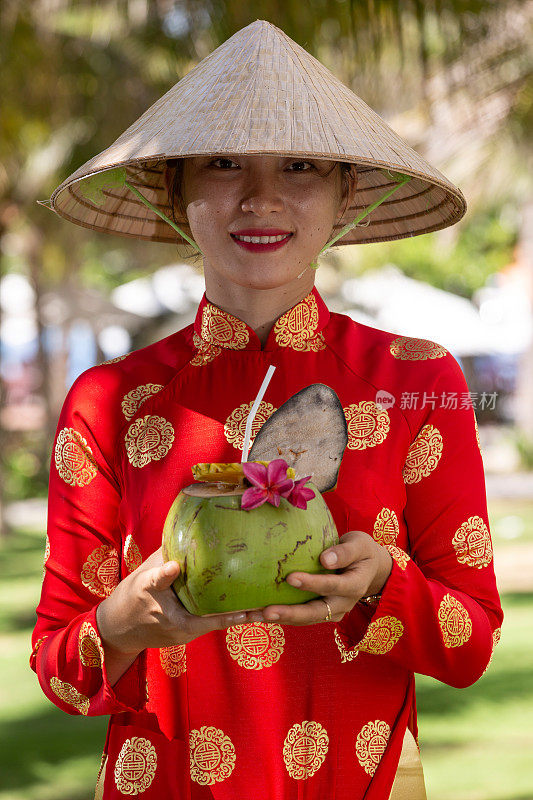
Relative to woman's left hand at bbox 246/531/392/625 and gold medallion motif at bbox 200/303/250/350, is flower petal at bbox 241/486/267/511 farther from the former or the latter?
gold medallion motif at bbox 200/303/250/350

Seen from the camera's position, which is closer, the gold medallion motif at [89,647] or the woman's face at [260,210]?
the gold medallion motif at [89,647]

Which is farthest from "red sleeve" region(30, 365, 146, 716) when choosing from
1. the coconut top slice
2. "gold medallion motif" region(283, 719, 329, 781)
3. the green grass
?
the green grass

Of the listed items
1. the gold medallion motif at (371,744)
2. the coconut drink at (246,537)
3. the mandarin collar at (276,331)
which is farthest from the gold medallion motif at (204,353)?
the gold medallion motif at (371,744)

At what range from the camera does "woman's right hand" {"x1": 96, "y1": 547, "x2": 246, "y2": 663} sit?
1.38 m

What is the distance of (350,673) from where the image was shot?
5.52ft

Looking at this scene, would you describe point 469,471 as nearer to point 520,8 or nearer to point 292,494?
point 292,494

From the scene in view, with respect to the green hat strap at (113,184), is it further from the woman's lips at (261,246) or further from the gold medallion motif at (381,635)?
the gold medallion motif at (381,635)

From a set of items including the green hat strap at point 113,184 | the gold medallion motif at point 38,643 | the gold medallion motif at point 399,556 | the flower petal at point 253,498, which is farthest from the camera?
the green hat strap at point 113,184

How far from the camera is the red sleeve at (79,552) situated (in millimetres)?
1648

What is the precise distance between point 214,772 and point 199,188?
3.12 feet

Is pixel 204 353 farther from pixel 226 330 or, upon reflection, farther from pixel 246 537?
pixel 246 537

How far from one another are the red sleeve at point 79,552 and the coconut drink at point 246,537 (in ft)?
1.12

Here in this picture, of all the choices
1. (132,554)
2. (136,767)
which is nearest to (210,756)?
(136,767)

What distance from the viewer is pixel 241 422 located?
176 centimetres
